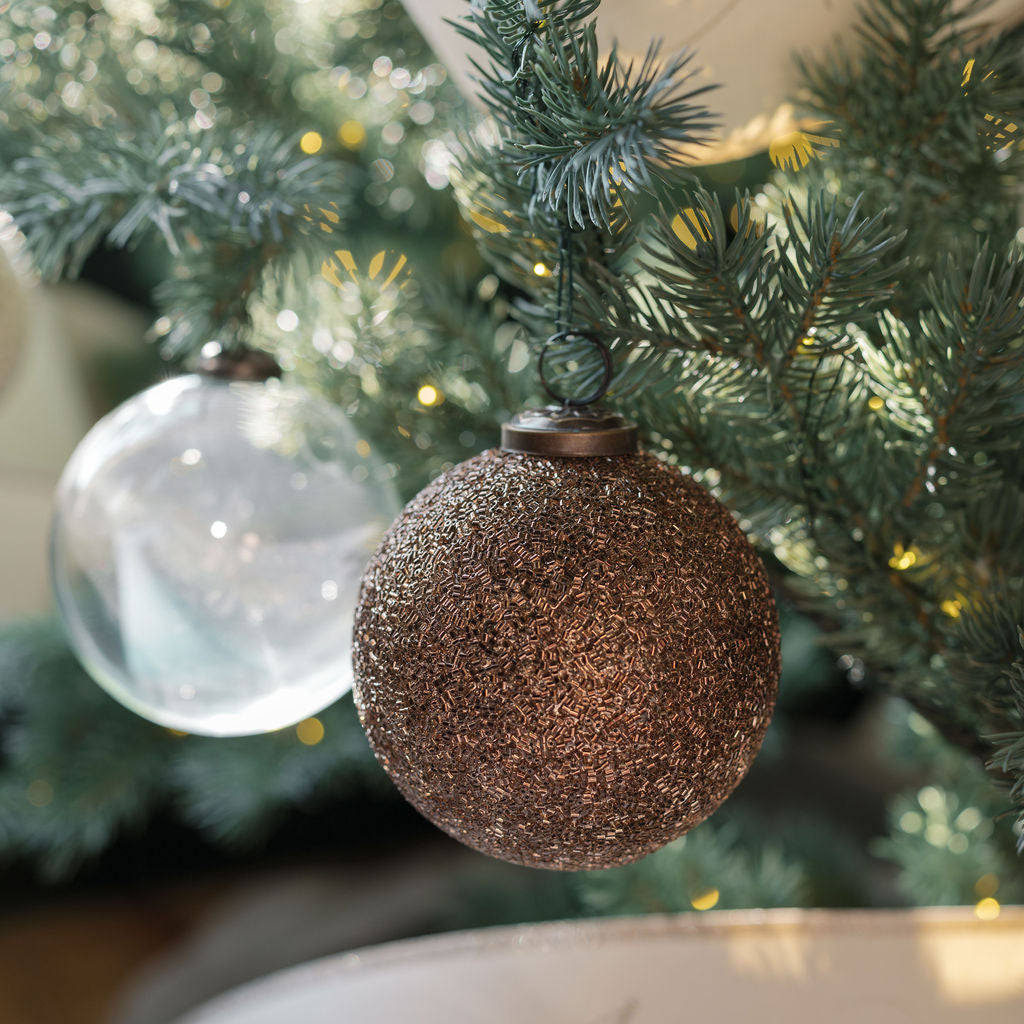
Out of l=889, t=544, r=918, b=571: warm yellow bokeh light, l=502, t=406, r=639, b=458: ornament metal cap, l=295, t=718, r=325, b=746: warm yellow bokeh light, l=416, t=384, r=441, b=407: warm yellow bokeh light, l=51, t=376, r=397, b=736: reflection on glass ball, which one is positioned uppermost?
l=502, t=406, r=639, b=458: ornament metal cap

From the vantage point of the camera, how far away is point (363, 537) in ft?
1.62

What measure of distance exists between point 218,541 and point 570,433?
0.21 meters

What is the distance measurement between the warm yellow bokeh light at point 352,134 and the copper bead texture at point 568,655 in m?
0.54

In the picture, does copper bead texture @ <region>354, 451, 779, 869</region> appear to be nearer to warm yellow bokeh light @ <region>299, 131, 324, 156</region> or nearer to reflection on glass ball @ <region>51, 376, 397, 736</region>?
reflection on glass ball @ <region>51, 376, 397, 736</region>

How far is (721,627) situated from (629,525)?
0.04 meters

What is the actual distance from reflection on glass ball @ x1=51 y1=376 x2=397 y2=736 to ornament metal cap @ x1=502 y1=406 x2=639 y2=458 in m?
0.16

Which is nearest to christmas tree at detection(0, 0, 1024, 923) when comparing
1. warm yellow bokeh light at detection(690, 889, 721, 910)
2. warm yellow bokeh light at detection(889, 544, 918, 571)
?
warm yellow bokeh light at detection(889, 544, 918, 571)

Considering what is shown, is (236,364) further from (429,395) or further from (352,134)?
(352,134)

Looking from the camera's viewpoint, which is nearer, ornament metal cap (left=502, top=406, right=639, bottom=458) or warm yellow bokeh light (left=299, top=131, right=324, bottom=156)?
ornament metal cap (left=502, top=406, right=639, bottom=458)

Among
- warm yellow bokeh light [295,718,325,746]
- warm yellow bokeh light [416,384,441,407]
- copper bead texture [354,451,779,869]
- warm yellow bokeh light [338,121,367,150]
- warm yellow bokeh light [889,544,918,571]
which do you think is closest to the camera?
copper bead texture [354,451,779,869]

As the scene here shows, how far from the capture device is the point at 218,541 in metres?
0.48

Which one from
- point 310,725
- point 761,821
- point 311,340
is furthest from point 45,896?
point 311,340

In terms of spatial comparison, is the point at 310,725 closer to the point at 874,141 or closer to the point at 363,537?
the point at 363,537

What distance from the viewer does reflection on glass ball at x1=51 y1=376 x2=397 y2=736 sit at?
0.48 m
